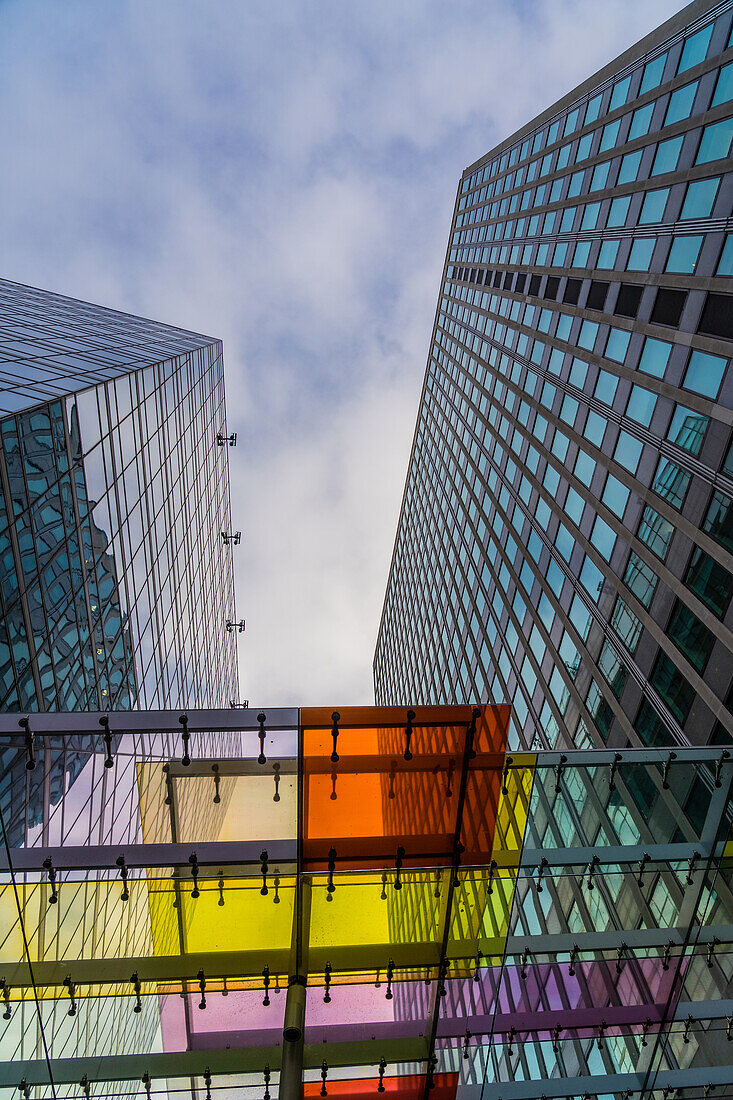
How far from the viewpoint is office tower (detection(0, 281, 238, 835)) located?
17.2 m

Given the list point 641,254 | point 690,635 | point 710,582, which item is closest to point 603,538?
point 690,635

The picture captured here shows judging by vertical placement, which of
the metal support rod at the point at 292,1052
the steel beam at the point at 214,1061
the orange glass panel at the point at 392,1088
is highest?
the metal support rod at the point at 292,1052

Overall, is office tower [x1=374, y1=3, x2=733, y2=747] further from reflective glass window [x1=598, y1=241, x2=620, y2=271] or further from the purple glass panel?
the purple glass panel

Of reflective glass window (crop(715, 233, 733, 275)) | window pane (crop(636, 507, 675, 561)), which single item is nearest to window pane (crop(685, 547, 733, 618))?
window pane (crop(636, 507, 675, 561))

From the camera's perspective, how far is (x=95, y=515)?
2314 cm

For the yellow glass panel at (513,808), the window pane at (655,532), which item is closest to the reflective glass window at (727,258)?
the window pane at (655,532)

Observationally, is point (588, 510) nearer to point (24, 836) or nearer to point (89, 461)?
point (89, 461)

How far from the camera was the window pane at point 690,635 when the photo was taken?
2079 cm

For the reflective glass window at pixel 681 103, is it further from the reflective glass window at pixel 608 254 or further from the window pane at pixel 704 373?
the window pane at pixel 704 373

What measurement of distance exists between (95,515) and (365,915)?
16771 mm

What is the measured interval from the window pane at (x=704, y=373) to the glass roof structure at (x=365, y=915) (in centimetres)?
1398

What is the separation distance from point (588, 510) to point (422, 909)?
22.2 metres

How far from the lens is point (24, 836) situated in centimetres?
1188

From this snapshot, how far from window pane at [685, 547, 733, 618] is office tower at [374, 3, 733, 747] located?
0.29 ft
